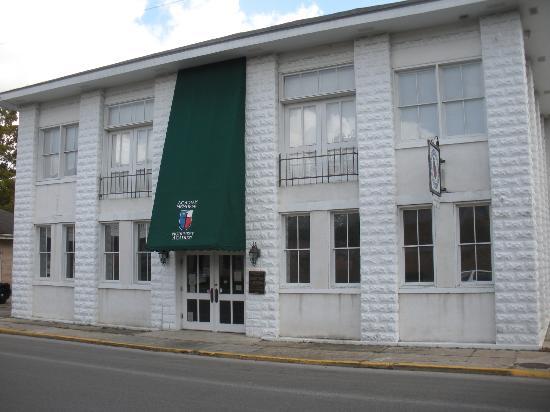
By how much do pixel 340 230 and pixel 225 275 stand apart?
136 inches

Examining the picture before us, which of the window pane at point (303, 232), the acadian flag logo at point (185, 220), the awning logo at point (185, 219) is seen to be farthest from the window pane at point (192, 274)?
the window pane at point (303, 232)

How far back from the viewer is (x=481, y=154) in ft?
42.9

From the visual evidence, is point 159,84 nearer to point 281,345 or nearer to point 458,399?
point 281,345

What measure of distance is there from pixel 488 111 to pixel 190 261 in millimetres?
8486

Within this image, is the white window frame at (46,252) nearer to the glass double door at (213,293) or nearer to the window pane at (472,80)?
the glass double door at (213,293)

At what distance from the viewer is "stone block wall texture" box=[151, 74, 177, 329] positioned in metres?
16.4

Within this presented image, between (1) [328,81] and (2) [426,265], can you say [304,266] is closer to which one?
(2) [426,265]

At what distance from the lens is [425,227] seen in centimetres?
1361

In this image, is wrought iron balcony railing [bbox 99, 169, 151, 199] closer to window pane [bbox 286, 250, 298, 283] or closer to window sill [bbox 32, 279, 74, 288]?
window sill [bbox 32, 279, 74, 288]

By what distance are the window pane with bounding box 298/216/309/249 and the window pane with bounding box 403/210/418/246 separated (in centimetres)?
241

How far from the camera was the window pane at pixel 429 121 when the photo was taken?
13.7 m

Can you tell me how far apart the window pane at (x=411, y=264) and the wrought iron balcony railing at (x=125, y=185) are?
24.7 ft

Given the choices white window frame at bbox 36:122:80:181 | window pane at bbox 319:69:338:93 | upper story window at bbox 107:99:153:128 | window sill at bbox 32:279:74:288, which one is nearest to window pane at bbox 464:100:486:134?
window pane at bbox 319:69:338:93

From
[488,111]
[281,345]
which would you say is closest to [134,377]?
[281,345]
